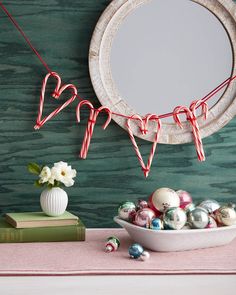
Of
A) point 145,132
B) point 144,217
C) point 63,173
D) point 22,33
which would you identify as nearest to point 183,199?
point 144,217

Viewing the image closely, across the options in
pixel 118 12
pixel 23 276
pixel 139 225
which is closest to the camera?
pixel 23 276

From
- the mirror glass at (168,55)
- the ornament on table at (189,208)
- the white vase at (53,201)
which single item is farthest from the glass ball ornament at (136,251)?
the mirror glass at (168,55)

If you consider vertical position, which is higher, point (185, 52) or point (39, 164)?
point (185, 52)

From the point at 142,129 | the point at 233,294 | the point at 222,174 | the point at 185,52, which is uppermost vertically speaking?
the point at 185,52

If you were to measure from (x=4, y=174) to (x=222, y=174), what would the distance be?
0.79 m

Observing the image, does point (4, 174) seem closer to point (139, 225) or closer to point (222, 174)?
point (139, 225)

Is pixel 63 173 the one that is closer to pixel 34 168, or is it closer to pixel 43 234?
pixel 34 168

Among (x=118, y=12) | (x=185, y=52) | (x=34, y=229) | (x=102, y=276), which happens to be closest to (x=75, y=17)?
(x=118, y=12)

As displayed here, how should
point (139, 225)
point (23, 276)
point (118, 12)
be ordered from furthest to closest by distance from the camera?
point (118, 12) < point (139, 225) < point (23, 276)

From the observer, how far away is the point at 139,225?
1.95 metres

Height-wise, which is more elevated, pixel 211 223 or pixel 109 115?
pixel 109 115

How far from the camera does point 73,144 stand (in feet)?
7.47

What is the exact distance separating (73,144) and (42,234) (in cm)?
40

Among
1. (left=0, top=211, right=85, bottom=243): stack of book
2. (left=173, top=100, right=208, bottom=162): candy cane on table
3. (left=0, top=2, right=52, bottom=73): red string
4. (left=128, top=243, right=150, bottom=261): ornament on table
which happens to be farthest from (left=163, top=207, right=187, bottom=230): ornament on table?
(left=0, top=2, right=52, bottom=73): red string
